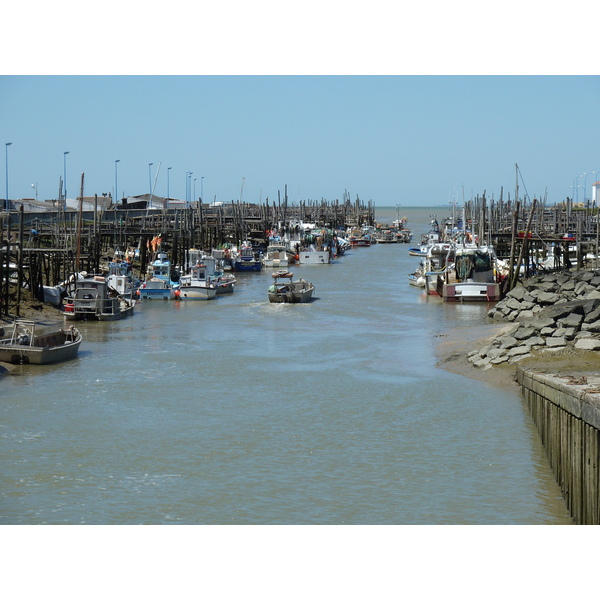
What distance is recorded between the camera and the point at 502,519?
1656 cm

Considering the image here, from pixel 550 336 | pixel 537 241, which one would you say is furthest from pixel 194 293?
pixel 550 336

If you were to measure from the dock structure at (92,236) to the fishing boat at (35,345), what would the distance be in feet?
21.4

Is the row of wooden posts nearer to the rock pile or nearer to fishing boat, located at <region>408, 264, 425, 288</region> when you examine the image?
fishing boat, located at <region>408, 264, 425, 288</region>

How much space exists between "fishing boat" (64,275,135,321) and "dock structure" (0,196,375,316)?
9.27 ft

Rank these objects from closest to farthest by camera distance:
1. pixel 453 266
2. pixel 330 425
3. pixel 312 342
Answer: pixel 330 425 < pixel 312 342 < pixel 453 266

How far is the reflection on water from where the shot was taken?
1744 cm

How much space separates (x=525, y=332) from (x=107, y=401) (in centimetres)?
1375

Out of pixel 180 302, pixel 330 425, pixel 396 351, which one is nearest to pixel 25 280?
pixel 180 302

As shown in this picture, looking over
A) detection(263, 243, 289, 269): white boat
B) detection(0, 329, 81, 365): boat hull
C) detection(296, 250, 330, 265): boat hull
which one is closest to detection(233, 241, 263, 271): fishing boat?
detection(263, 243, 289, 269): white boat

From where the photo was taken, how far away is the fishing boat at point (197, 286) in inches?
2251

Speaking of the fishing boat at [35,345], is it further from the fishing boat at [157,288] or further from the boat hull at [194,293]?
the boat hull at [194,293]

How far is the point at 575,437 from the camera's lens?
15.3 m

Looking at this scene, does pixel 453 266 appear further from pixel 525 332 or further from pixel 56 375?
pixel 56 375

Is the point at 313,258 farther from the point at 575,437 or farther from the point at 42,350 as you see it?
the point at 575,437
